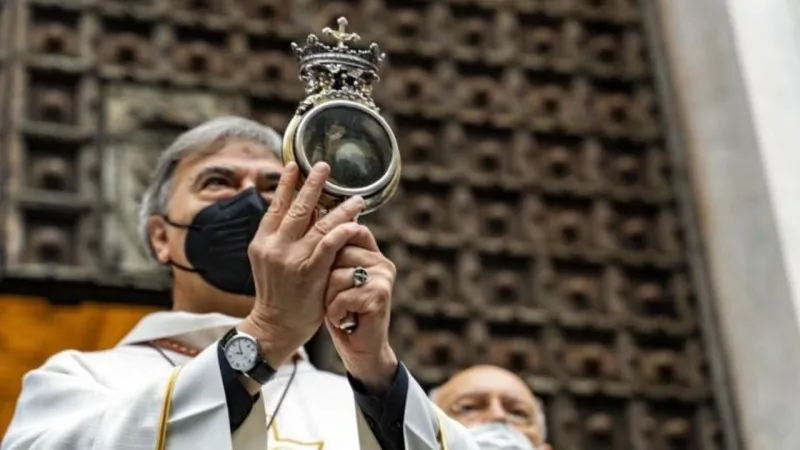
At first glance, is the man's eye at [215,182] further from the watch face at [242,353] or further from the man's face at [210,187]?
the watch face at [242,353]

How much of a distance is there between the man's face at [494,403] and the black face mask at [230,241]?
769 millimetres

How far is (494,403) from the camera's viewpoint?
141 inches

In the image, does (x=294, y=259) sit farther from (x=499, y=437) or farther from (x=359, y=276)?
(x=499, y=437)

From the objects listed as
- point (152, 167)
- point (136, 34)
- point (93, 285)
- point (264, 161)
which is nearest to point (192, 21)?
point (136, 34)

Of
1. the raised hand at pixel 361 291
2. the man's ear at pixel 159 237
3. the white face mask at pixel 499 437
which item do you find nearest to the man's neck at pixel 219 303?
the man's ear at pixel 159 237

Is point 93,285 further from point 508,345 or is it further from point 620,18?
point 620,18

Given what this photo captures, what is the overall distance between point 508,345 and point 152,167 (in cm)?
120

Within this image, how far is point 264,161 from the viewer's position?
312 cm

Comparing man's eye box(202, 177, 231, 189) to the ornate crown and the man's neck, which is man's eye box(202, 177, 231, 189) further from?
the ornate crown

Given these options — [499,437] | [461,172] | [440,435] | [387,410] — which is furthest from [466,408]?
[461,172]

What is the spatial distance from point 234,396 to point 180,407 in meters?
0.08

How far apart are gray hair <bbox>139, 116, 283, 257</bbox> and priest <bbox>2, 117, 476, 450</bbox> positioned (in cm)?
7

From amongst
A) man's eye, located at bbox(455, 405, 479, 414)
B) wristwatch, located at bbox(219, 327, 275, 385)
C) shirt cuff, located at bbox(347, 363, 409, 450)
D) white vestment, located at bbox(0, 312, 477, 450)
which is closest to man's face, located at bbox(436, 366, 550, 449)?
man's eye, located at bbox(455, 405, 479, 414)

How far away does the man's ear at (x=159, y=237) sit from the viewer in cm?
320
